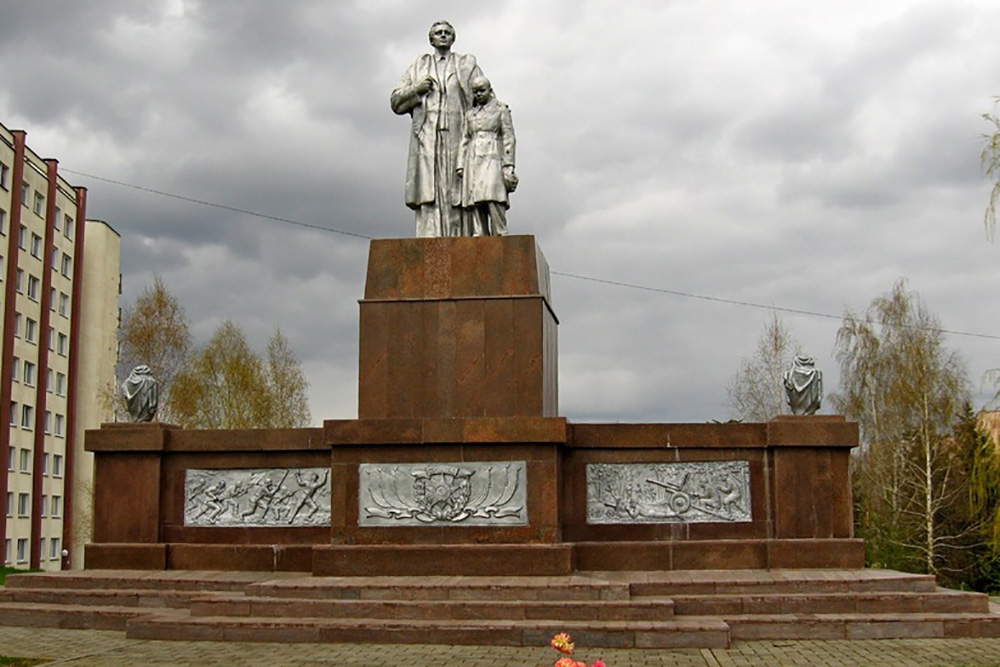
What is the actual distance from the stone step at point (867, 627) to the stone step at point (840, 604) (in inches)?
13.9

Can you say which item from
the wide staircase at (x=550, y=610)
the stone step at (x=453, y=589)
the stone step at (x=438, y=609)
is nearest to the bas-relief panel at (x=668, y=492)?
the wide staircase at (x=550, y=610)

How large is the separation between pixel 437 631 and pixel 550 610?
4.00 feet

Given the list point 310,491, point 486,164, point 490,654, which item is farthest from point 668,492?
point 486,164

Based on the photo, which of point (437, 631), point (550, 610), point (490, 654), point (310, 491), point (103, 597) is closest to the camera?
point (490, 654)

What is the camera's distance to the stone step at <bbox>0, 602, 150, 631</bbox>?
44.1 feet

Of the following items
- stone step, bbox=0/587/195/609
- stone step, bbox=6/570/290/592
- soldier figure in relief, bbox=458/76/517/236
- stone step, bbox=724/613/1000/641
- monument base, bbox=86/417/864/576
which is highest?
soldier figure in relief, bbox=458/76/517/236

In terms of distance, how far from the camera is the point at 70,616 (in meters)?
13.5

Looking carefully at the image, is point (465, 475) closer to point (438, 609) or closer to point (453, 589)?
point (453, 589)

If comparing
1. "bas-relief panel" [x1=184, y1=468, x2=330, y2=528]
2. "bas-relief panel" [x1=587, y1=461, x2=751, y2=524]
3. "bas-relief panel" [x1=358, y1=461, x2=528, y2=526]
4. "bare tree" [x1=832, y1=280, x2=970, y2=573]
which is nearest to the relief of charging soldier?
"bas-relief panel" [x1=184, y1=468, x2=330, y2=528]

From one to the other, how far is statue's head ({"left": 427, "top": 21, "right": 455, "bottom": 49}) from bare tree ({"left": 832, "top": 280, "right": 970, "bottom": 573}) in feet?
64.6

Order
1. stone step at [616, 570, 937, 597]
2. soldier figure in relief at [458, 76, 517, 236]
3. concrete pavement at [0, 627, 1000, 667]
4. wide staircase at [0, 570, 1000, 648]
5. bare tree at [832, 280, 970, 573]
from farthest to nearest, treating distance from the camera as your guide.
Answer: bare tree at [832, 280, 970, 573] < soldier figure in relief at [458, 76, 517, 236] < stone step at [616, 570, 937, 597] < wide staircase at [0, 570, 1000, 648] < concrete pavement at [0, 627, 1000, 667]

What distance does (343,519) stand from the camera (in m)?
14.4

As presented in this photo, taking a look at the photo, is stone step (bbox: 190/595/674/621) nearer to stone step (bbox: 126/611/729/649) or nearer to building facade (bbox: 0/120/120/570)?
stone step (bbox: 126/611/729/649)

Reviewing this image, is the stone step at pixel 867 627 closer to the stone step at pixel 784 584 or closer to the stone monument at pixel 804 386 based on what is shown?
the stone step at pixel 784 584
